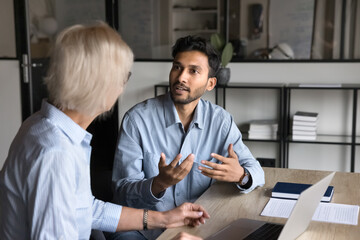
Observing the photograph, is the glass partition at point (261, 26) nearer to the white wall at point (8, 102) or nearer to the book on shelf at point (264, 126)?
the book on shelf at point (264, 126)

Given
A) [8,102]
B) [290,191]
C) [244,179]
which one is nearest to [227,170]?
[244,179]

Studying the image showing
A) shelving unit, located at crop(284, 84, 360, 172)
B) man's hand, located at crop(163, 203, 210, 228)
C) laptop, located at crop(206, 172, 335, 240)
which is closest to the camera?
laptop, located at crop(206, 172, 335, 240)

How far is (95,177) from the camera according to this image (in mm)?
4551

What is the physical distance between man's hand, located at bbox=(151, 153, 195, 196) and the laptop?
0.80 feet

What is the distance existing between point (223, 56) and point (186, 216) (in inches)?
102

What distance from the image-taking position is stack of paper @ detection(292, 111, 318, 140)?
3977 millimetres

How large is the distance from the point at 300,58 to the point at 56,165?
11.0ft

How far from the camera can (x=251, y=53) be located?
4.31 m

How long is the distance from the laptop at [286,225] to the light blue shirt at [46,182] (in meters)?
0.44

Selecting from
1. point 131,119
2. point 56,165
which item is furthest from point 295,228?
point 131,119

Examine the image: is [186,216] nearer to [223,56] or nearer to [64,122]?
[64,122]

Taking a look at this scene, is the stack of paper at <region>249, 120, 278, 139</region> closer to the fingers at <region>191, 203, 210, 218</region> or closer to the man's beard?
the man's beard

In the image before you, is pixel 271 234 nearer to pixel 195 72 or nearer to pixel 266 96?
pixel 195 72

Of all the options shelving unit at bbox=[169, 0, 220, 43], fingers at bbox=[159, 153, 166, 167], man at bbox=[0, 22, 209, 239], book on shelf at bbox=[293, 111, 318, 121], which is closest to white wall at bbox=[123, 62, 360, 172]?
book on shelf at bbox=[293, 111, 318, 121]
